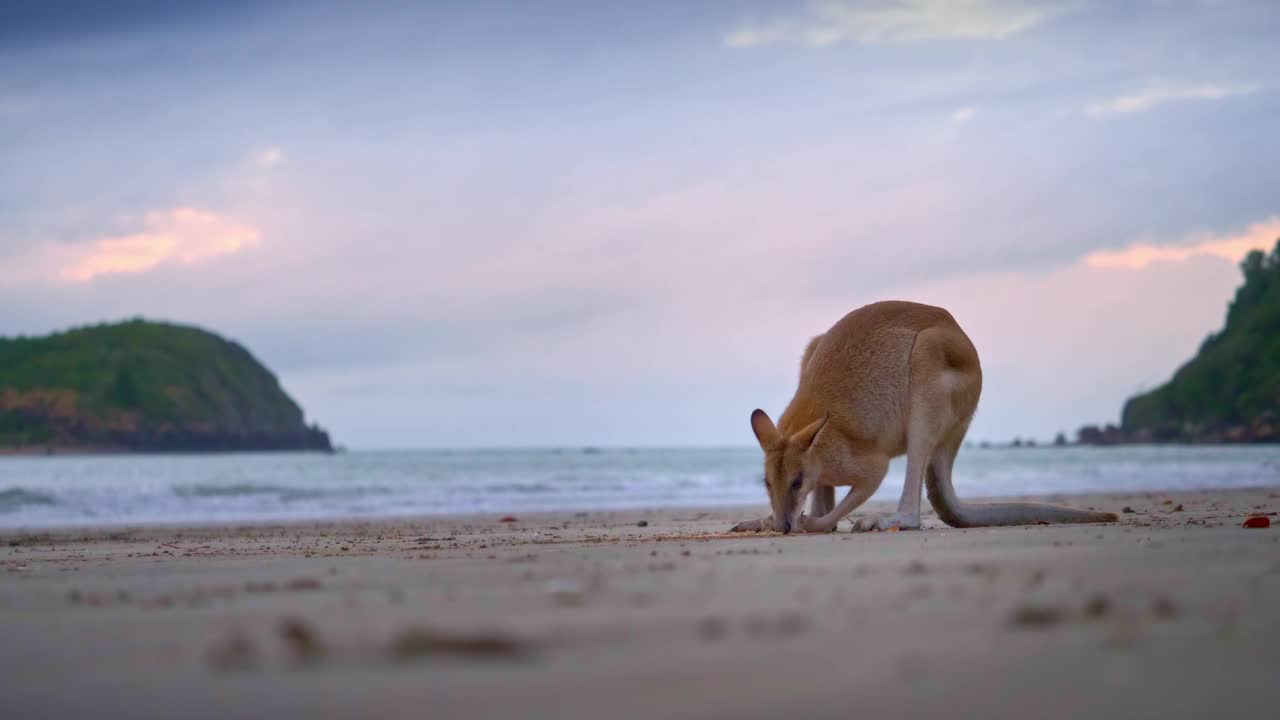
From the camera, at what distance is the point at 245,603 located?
3.76 m

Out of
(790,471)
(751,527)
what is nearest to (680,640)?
(790,471)

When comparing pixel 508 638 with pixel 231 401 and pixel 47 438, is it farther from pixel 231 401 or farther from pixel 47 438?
pixel 231 401

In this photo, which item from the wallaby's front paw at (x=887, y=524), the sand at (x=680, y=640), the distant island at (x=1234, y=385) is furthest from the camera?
the distant island at (x=1234, y=385)

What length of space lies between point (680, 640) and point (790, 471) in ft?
15.7

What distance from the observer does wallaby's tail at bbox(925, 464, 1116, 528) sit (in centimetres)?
780

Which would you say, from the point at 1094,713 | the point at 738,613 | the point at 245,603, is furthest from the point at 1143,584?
the point at 245,603

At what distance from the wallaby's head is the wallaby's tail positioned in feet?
3.27

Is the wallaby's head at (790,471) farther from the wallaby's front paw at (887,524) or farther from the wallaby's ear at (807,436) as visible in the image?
the wallaby's front paw at (887,524)

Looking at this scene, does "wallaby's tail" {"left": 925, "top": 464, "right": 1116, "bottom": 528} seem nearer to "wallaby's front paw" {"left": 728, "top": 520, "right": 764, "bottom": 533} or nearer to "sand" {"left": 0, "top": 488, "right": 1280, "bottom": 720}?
"wallaby's front paw" {"left": 728, "top": 520, "right": 764, "bottom": 533}

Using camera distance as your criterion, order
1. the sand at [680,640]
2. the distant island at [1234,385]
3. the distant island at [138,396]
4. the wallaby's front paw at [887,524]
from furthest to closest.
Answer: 1. the distant island at [138,396]
2. the distant island at [1234,385]
3. the wallaby's front paw at [887,524]
4. the sand at [680,640]

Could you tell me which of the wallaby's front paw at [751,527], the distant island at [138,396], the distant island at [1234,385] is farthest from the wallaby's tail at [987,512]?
the distant island at [138,396]

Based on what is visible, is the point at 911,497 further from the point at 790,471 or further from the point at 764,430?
the point at 764,430

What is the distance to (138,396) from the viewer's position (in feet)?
356

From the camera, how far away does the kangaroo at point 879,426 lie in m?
7.45
